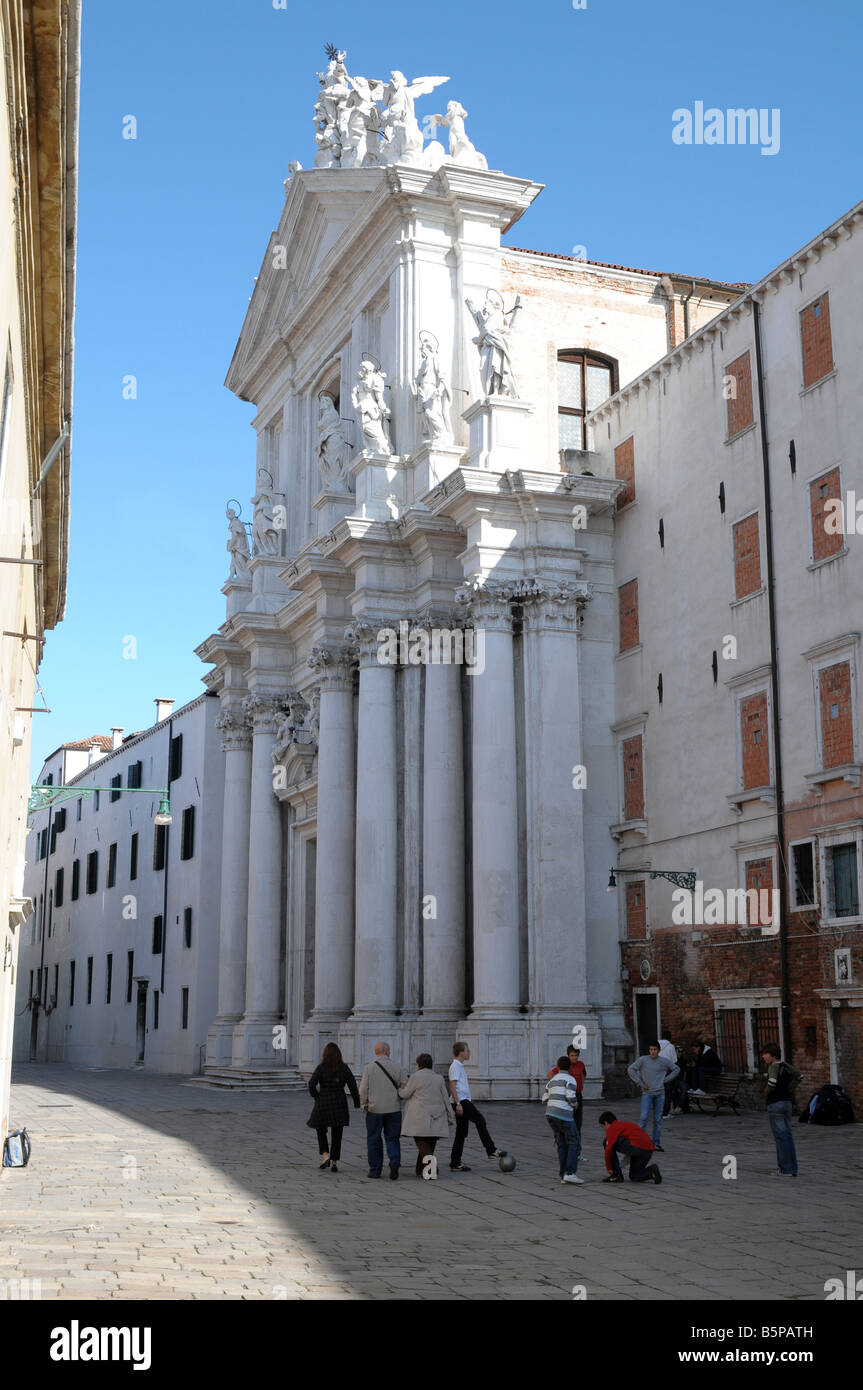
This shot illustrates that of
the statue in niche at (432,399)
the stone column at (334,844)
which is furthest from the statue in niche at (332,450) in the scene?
the stone column at (334,844)

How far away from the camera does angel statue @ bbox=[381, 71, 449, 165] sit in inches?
1206

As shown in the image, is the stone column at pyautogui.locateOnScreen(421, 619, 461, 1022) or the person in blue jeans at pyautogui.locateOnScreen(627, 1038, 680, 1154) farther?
the stone column at pyautogui.locateOnScreen(421, 619, 461, 1022)

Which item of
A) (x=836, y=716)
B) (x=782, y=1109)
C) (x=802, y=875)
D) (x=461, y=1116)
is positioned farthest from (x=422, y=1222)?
(x=836, y=716)

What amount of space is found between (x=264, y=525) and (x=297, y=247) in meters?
6.77

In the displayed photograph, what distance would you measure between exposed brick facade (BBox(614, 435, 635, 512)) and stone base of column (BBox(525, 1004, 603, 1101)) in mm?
9492

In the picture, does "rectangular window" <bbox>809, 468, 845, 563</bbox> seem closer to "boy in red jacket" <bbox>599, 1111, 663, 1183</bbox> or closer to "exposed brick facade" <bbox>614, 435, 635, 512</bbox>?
"exposed brick facade" <bbox>614, 435, 635, 512</bbox>

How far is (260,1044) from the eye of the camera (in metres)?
32.9

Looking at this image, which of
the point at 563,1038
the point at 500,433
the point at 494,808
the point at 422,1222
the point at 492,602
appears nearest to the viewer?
the point at 422,1222

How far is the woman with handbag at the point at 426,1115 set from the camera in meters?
14.8

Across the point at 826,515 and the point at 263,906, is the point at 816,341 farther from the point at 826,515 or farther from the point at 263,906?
the point at 263,906

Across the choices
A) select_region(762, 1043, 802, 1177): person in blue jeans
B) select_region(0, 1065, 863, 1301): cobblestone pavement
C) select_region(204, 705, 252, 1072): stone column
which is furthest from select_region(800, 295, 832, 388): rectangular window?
select_region(204, 705, 252, 1072): stone column

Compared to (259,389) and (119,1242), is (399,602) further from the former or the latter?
(119,1242)
